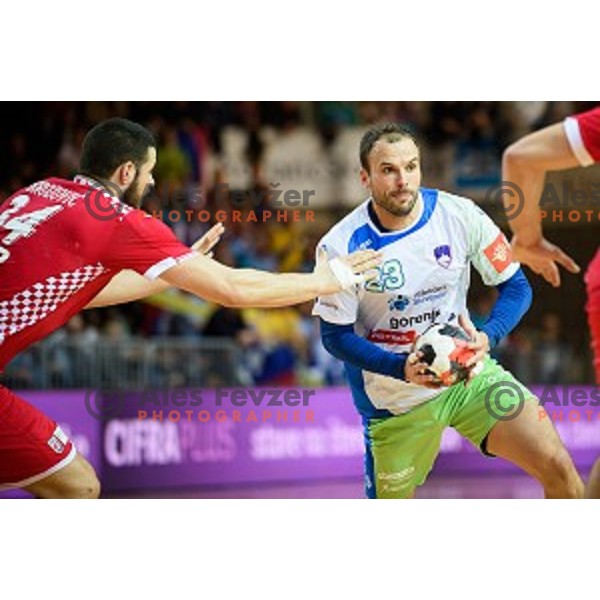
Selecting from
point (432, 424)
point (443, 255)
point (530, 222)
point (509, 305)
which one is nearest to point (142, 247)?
point (443, 255)

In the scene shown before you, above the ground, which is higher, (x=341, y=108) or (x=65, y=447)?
(x=341, y=108)

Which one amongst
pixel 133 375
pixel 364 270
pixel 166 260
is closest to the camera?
pixel 166 260

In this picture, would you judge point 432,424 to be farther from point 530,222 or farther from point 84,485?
point 84,485

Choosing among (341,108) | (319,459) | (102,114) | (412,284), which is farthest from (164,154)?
(319,459)

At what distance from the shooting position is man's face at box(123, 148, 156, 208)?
27.9ft

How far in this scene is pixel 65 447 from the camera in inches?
323

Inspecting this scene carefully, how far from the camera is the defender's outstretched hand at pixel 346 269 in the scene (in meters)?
8.41

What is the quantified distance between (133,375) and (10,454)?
2813mm

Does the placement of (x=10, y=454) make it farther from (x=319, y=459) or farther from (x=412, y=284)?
(x=319, y=459)

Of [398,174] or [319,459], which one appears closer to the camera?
[398,174]

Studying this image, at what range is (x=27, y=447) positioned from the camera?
8094mm

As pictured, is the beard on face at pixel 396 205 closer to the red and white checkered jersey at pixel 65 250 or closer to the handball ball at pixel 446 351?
the handball ball at pixel 446 351

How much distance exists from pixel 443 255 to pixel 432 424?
1.00 m

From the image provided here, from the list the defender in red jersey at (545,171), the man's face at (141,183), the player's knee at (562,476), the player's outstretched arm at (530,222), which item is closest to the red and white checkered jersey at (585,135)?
the defender in red jersey at (545,171)
